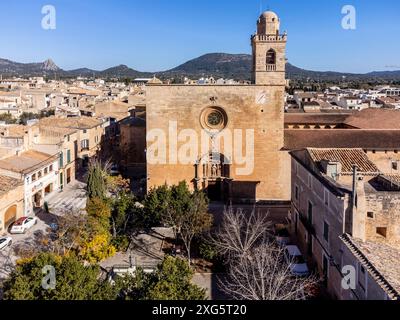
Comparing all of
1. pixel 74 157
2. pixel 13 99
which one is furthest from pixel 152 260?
pixel 13 99

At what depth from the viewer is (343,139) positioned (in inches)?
1366

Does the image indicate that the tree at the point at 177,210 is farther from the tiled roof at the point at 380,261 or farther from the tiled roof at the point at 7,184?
the tiled roof at the point at 7,184

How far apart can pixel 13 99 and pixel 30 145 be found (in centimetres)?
5588

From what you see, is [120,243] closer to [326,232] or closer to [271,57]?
[326,232]

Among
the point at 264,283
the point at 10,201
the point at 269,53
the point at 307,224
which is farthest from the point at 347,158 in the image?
the point at 10,201

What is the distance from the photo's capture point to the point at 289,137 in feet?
121

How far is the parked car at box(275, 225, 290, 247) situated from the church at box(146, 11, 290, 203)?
7350mm

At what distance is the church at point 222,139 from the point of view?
3522 cm

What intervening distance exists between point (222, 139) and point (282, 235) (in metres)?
10.8

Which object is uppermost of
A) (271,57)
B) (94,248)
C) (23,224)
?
(271,57)

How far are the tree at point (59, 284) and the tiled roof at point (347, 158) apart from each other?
43.6ft

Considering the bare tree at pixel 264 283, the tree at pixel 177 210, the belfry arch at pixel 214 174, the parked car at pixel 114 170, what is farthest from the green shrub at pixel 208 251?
the parked car at pixel 114 170
